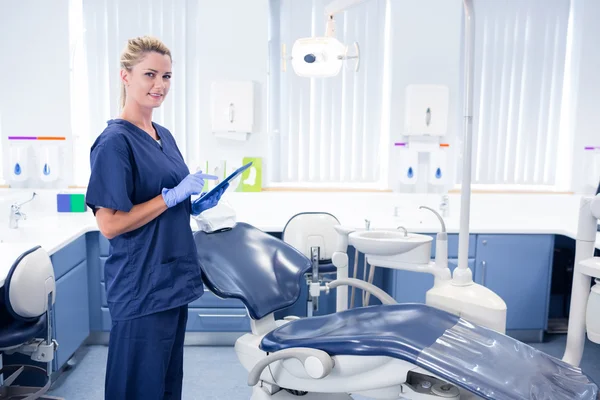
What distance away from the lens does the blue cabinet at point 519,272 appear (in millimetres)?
2881

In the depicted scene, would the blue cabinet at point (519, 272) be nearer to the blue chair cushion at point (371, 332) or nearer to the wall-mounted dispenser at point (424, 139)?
the wall-mounted dispenser at point (424, 139)

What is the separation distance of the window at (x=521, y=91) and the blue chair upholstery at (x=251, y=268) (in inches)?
85.7

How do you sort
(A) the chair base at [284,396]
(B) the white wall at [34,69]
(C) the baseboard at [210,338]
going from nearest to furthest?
(A) the chair base at [284,396], (C) the baseboard at [210,338], (B) the white wall at [34,69]

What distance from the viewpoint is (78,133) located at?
3.25 m

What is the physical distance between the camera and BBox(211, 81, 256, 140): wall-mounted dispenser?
311cm

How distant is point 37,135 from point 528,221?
3141mm

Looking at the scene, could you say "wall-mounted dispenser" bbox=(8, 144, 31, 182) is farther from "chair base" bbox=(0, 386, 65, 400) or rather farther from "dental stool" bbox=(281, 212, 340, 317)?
"dental stool" bbox=(281, 212, 340, 317)

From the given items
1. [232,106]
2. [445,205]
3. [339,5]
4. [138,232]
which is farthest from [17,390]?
[445,205]

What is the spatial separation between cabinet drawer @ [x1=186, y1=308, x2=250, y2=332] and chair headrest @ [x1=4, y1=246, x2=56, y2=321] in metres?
1.10

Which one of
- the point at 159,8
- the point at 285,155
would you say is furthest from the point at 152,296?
the point at 159,8

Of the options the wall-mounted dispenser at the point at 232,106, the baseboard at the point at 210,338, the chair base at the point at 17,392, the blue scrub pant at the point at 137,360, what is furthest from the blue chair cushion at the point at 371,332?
the wall-mounted dispenser at the point at 232,106

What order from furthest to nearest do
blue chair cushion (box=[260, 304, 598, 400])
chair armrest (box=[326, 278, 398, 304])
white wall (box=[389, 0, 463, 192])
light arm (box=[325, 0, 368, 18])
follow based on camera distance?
white wall (box=[389, 0, 463, 192]), light arm (box=[325, 0, 368, 18]), chair armrest (box=[326, 278, 398, 304]), blue chair cushion (box=[260, 304, 598, 400])

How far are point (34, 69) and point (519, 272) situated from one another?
314 centimetres

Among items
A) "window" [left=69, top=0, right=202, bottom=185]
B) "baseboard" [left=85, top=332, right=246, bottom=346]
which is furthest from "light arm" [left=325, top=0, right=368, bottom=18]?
"baseboard" [left=85, top=332, right=246, bottom=346]
